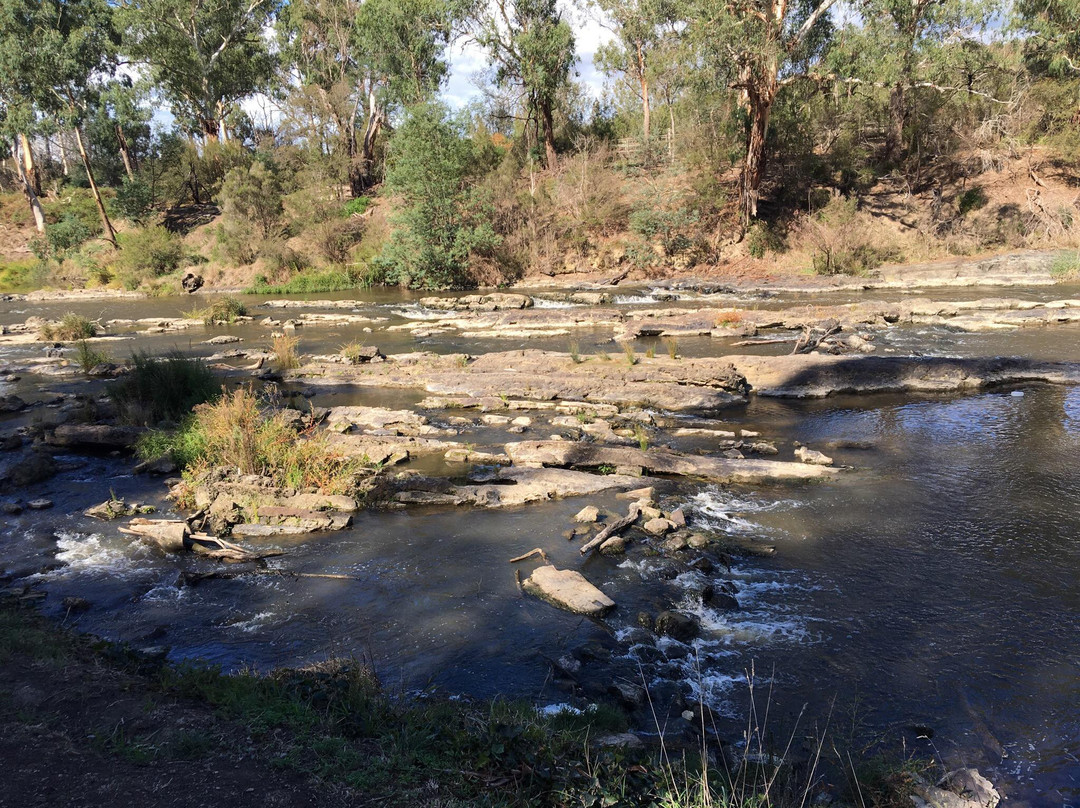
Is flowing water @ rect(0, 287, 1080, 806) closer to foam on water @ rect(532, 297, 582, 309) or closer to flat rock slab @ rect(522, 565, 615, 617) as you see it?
flat rock slab @ rect(522, 565, 615, 617)

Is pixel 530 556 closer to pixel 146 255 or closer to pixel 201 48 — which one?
pixel 146 255

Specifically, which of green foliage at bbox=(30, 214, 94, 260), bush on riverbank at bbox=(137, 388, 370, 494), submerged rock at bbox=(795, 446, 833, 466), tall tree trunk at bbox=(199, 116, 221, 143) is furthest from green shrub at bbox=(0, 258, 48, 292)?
submerged rock at bbox=(795, 446, 833, 466)

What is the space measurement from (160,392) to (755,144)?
89.6 feet

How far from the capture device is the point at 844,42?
89.8 feet

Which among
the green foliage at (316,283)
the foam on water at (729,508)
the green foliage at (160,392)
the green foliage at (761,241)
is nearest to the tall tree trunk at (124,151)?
the green foliage at (316,283)

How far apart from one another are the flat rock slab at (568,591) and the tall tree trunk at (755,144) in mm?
27304

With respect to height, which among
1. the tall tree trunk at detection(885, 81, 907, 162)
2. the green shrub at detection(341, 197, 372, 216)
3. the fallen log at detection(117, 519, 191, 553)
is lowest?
the fallen log at detection(117, 519, 191, 553)

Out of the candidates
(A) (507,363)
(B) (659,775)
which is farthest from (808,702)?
(A) (507,363)

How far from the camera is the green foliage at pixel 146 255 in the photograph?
37134mm

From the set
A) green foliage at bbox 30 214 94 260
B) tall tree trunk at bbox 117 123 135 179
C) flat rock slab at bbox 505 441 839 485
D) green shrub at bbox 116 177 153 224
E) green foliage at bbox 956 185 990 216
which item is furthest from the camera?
tall tree trunk at bbox 117 123 135 179

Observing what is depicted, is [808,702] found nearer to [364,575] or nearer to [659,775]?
[659,775]

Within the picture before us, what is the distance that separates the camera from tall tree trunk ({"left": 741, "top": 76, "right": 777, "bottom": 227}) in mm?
27961

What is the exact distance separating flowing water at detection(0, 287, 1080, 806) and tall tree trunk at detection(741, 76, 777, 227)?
22907 millimetres

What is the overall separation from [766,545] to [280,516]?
5.40m
